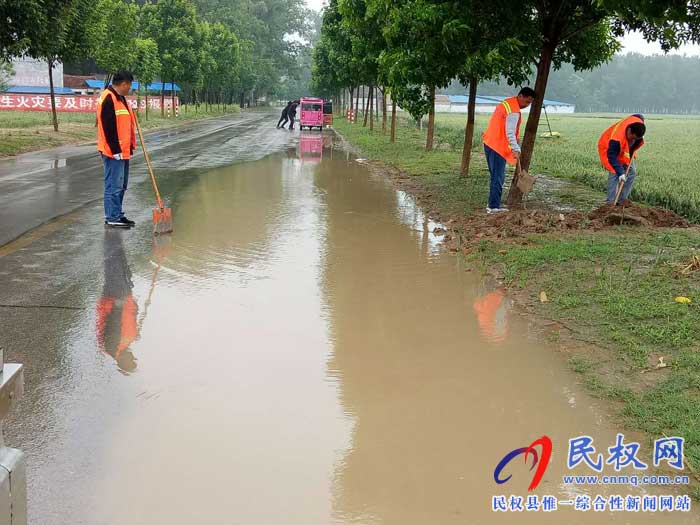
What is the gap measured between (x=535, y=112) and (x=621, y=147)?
120 cm

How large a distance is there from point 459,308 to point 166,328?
2281 mm

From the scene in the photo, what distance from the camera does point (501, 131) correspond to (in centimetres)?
958

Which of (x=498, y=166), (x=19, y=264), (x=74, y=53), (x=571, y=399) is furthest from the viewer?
(x=74, y=53)

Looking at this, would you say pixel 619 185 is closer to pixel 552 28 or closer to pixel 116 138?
pixel 552 28

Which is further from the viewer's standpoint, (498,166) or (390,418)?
(498,166)

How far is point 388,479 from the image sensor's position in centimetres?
329

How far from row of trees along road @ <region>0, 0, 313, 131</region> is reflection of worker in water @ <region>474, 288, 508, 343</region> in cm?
1371

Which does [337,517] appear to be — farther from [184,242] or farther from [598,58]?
[598,58]

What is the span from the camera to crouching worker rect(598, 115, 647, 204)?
9.32 m

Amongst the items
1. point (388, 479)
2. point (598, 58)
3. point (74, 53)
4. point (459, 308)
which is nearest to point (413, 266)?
point (459, 308)

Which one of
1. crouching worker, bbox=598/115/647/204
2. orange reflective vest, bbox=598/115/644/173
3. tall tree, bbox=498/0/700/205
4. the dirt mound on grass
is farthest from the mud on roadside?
tall tree, bbox=498/0/700/205

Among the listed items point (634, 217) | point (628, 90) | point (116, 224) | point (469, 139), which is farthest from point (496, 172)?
point (628, 90)

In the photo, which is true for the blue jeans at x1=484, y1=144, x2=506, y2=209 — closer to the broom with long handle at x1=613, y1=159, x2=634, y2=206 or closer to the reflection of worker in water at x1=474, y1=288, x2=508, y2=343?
the broom with long handle at x1=613, y1=159, x2=634, y2=206

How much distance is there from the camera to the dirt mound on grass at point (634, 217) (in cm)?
884
